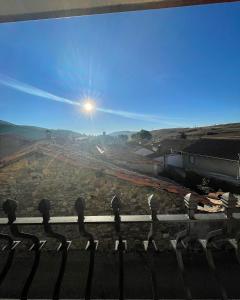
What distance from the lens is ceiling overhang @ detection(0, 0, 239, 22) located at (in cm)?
216

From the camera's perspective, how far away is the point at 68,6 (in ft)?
7.20

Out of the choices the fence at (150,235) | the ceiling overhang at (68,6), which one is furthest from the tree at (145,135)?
the ceiling overhang at (68,6)

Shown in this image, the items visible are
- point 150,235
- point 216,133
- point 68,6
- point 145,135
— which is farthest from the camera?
point 145,135

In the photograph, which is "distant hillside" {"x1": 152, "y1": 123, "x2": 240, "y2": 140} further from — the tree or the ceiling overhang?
the ceiling overhang

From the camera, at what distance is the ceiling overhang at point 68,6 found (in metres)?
2.16

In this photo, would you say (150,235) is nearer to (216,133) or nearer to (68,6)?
(68,6)

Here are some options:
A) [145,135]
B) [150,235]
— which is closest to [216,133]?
[145,135]

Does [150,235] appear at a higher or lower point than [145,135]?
lower

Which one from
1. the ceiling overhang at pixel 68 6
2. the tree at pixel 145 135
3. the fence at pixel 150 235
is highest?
the tree at pixel 145 135

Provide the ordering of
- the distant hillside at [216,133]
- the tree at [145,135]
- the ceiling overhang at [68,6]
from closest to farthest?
the ceiling overhang at [68,6], the distant hillside at [216,133], the tree at [145,135]

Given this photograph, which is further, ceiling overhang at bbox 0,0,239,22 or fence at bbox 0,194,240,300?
fence at bbox 0,194,240,300

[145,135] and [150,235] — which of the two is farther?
[145,135]

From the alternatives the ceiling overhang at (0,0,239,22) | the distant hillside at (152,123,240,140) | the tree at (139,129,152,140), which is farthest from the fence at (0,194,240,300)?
the tree at (139,129,152,140)

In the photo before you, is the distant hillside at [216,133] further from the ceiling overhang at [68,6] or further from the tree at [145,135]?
the ceiling overhang at [68,6]
